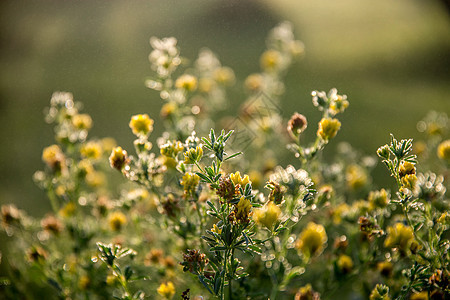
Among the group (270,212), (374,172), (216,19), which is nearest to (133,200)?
(270,212)

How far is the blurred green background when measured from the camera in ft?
10.4

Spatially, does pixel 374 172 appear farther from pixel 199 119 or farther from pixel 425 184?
pixel 425 184

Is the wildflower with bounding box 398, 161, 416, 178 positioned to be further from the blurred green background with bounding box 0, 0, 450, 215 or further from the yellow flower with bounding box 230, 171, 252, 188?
the blurred green background with bounding box 0, 0, 450, 215

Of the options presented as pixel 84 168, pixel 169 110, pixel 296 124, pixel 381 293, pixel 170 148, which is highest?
pixel 169 110

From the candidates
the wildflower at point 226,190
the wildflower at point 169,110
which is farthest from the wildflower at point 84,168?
the wildflower at point 226,190

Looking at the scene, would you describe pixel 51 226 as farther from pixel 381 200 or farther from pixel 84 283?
pixel 381 200

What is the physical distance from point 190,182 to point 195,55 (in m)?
3.16

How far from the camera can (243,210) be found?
0.83 meters

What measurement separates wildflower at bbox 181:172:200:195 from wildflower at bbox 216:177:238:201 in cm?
14

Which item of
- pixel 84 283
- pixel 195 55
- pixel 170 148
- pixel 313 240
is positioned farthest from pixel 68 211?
pixel 195 55

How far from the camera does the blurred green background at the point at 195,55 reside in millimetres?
3158

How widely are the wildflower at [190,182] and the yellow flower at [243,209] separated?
0.19 m

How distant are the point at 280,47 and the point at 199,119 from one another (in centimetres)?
59

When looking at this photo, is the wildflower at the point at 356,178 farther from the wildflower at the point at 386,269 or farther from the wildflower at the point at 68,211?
the wildflower at the point at 68,211
